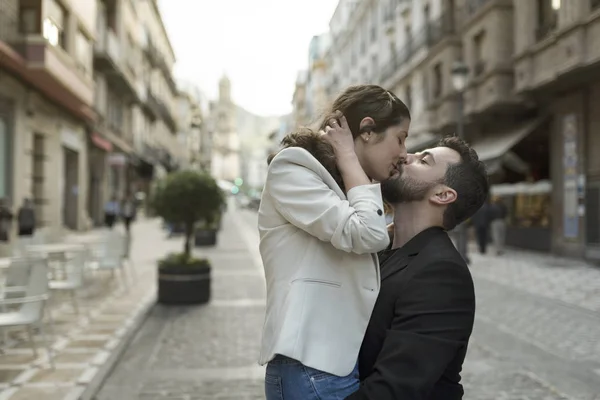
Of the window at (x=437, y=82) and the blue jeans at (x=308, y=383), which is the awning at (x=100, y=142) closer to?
the window at (x=437, y=82)

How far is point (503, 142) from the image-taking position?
62.5ft

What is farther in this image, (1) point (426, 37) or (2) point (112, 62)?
(2) point (112, 62)

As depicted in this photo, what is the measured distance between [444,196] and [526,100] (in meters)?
18.1

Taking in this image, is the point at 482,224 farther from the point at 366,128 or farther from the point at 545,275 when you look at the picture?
the point at 366,128

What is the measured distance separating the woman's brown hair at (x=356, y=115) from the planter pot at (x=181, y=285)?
7360 millimetres

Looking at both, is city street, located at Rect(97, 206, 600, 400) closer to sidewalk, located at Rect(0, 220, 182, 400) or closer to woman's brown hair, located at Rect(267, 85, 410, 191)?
sidewalk, located at Rect(0, 220, 182, 400)

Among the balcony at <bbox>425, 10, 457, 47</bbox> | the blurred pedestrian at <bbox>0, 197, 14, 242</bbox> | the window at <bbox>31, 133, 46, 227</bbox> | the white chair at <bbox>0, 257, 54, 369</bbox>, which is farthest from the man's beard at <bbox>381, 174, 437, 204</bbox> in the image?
the balcony at <bbox>425, 10, 457, 47</bbox>

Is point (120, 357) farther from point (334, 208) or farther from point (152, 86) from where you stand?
point (152, 86)

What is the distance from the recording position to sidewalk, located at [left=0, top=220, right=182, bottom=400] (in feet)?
16.0

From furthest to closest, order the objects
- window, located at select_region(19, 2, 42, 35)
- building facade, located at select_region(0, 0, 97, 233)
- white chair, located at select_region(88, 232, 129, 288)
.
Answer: window, located at select_region(19, 2, 42, 35) < building facade, located at select_region(0, 0, 97, 233) < white chair, located at select_region(88, 232, 129, 288)

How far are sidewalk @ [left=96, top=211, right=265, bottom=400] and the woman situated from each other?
3.32 metres

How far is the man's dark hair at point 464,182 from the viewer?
5.71ft

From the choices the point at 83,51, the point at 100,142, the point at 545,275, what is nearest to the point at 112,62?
the point at 100,142

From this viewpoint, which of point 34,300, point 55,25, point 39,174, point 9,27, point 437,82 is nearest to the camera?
point 34,300
